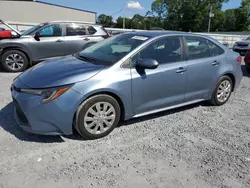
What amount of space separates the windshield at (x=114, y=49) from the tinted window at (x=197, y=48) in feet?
2.97

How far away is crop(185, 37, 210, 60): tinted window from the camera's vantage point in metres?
4.14

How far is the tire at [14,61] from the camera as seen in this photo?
702 cm

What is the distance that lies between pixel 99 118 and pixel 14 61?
5.08m

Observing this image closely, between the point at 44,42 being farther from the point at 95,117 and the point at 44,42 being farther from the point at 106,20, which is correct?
the point at 106,20

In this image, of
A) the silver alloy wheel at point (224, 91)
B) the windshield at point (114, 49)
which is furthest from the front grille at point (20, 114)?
the silver alloy wheel at point (224, 91)

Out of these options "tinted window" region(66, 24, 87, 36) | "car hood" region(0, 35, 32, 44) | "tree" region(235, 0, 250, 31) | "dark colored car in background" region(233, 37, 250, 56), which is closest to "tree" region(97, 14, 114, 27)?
"tree" region(235, 0, 250, 31)

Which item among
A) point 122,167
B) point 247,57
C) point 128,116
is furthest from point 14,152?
point 247,57

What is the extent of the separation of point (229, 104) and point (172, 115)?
5.15 ft

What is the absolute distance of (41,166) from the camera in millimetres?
2717

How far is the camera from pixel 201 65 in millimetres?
4199

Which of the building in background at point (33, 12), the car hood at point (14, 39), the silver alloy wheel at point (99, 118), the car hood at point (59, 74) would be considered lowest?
the silver alloy wheel at point (99, 118)

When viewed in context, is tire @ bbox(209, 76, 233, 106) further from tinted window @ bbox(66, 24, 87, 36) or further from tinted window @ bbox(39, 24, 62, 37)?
tinted window @ bbox(39, 24, 62, 37)

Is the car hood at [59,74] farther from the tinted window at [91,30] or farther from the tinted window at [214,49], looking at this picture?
the tinted window at [91,30]

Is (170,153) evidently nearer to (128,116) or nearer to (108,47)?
(128,116)
